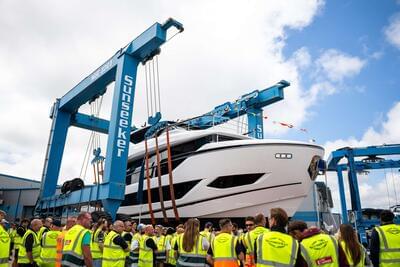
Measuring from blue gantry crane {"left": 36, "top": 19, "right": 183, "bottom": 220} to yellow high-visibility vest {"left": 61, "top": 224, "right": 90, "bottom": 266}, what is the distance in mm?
5275

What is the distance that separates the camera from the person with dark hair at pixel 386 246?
12.4 feet

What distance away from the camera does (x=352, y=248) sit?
11.2 feet

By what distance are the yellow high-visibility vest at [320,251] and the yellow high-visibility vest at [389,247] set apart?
47.6 inches

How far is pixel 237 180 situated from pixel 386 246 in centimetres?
642

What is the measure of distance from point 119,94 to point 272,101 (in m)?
7.64

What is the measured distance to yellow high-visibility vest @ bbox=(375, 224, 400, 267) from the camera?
12.4 ft

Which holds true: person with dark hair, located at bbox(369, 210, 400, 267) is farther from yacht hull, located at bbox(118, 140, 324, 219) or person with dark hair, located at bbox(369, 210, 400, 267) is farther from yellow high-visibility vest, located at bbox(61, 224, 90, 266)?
yacht hull, located at bbox(118, 140, 324, 219)

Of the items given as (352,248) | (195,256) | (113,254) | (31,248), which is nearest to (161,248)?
(113,254)

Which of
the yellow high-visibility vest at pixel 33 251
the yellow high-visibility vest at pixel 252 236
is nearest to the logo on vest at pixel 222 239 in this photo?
the yellow high-visibility vest at pixel 252 236

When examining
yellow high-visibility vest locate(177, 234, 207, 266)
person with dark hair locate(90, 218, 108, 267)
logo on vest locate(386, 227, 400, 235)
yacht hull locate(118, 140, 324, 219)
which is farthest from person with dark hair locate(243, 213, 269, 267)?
yacht hull locate(118, 140, 324, 219)

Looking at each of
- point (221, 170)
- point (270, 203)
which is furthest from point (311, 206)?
point (221, 170)

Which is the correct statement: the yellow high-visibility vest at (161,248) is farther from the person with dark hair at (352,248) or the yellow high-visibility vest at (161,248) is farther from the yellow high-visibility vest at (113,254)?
the person with dark hair at (352,248)

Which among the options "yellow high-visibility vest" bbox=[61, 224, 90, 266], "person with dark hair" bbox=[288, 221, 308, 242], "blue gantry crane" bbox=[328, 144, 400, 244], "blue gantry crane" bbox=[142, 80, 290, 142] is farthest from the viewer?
"blue gantry crane" bbox=[142, 80, 290, 142]

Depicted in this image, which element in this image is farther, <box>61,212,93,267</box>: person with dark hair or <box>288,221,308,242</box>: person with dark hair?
<box>61,212,93,267</box>: person with dark hair
